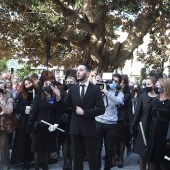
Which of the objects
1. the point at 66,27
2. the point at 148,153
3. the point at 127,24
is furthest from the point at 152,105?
the point at 127,24

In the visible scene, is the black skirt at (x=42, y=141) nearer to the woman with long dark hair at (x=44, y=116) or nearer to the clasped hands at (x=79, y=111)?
the woman with long dark hair at (x=44, y=116)

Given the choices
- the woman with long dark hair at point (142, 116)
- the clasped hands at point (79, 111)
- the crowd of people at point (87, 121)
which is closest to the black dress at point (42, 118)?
the crowd of people at point (87, 121)

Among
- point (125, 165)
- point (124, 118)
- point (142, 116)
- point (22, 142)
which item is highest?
point (142, 116)

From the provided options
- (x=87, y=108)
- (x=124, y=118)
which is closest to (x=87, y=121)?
(x=87, y=108)

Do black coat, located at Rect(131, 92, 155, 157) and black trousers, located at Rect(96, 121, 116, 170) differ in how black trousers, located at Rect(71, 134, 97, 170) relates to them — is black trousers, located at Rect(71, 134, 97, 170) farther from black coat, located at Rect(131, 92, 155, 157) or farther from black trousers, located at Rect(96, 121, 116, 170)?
black trousers, located at Rect(96, 121, 116, 170)

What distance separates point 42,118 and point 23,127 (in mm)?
1153

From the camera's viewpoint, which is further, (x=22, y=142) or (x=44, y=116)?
(x=22, y=142)

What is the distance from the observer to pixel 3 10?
57.0 feet

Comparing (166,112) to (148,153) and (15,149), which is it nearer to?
(148,153)

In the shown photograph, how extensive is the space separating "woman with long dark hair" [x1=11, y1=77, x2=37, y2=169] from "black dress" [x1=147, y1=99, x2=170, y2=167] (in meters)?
2.82

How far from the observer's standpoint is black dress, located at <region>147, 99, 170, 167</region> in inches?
234

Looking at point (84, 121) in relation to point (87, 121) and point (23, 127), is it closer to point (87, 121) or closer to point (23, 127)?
point (87, 121)

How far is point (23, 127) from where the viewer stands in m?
7.89

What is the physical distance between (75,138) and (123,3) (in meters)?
10.4
